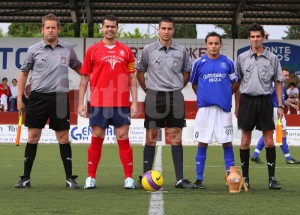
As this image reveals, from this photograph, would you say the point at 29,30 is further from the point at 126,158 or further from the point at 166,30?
the point at 126,158

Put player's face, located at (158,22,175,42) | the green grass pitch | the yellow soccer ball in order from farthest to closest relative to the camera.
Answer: player's face, located at (158,22,175,42)
the yellow soccer ball
the green grass pitch

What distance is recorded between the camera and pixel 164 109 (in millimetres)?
9656

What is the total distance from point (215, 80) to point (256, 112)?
66 centimetres

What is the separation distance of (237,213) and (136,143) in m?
16.2

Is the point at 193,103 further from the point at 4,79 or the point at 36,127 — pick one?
the point at 36,127

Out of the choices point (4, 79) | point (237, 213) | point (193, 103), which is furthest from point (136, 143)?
point (237, 213)

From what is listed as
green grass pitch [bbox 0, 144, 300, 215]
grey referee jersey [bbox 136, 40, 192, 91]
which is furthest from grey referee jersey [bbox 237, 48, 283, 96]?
green grass pitch [bbox 0, 144, 300, 215]

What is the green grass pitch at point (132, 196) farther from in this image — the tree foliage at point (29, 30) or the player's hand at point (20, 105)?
the tree foliage at point (29, 30)

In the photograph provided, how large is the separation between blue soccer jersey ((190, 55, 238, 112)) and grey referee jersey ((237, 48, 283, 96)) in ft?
0.44

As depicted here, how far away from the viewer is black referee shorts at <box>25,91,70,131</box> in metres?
9.46

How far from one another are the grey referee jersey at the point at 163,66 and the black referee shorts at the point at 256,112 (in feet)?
2.76

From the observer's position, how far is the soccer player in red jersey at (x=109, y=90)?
9.25 m

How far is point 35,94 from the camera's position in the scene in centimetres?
949

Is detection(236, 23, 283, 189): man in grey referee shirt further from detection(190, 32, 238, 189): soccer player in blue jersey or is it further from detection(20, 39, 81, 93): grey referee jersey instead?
detection(20, 39, 81, 93): grey referee jersey
